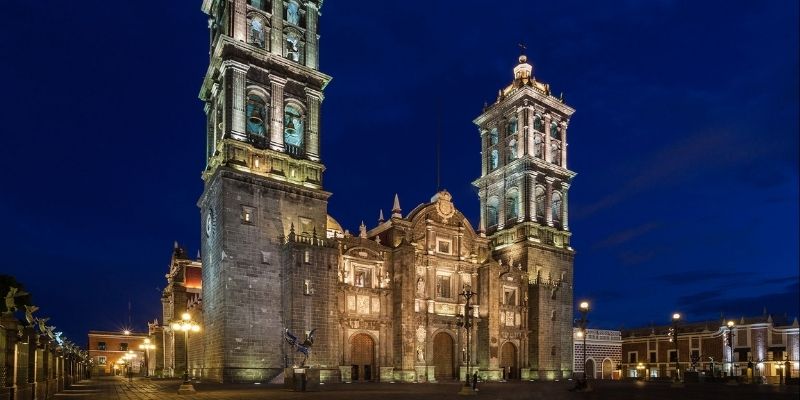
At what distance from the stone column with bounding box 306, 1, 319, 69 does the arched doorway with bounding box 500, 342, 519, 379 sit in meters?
31.5

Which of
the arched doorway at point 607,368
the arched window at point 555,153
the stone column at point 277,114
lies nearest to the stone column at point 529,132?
the arched window at point 555,153

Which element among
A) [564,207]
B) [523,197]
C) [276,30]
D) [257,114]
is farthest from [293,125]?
[564,207]

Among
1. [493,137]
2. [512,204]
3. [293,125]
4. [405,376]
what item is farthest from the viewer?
[493,137]

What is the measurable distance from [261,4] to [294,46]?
411cm

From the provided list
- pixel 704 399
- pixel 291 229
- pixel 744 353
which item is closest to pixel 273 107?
pixel 291 229

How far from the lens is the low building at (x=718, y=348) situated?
71125 millimetres

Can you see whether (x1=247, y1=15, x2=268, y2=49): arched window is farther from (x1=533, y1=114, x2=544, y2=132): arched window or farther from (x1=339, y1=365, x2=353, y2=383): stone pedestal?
(x1=533, y1=114, x2=544, y2=132): arched window

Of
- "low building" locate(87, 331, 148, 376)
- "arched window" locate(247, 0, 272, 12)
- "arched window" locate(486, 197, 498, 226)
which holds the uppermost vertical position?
"arched window" locate(247, 0, 272, 12)

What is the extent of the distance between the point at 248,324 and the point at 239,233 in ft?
20.8

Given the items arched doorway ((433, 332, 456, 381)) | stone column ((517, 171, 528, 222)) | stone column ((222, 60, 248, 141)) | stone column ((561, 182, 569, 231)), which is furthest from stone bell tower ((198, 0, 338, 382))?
stone column ((561, 182, 569, 231))

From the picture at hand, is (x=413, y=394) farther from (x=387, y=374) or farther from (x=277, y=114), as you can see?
(x=277, y=114)

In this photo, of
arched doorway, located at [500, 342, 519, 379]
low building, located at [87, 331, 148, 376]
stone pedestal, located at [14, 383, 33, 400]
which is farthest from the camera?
low building, located at [87, 331, 148, 376]

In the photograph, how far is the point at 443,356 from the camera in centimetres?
5500

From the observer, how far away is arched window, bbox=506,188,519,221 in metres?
64.7
